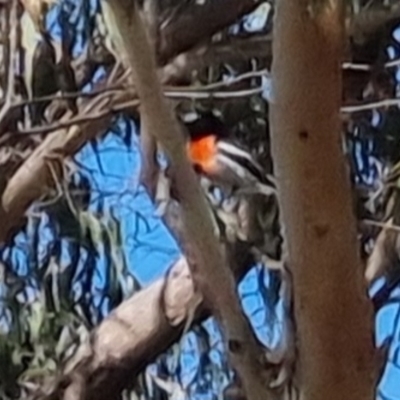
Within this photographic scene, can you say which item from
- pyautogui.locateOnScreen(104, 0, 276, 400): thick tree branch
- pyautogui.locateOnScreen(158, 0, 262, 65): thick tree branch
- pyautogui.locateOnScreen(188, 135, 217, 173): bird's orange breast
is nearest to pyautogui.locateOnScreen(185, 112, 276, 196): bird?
pyautogui.locateOnScreen(188, 135, 217, 173): bird's orange breast

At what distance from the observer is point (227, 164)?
1908 millimetres

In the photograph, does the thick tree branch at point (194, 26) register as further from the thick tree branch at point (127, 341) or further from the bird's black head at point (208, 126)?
the thick tree branch at point (127, 341)

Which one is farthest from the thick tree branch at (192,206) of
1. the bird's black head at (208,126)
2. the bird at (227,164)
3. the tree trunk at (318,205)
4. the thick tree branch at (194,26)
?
the thick tree branch at (194,26)

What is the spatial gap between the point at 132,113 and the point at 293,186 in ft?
3.04

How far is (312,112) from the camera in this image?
3.26ft

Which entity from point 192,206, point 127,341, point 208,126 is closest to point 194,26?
point 208,126

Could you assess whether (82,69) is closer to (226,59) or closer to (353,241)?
(226,59)

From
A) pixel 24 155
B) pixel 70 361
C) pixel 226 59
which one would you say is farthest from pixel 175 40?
pixel 70 361

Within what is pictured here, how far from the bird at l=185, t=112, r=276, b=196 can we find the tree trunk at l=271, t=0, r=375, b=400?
804 mm

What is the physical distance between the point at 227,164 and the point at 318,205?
904 mm

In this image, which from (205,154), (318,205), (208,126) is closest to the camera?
(318,205)

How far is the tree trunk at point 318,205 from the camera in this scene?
99 centimetres

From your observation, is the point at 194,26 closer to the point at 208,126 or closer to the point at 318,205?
the point at 208,126

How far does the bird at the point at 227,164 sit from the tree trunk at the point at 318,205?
31.7 inches
